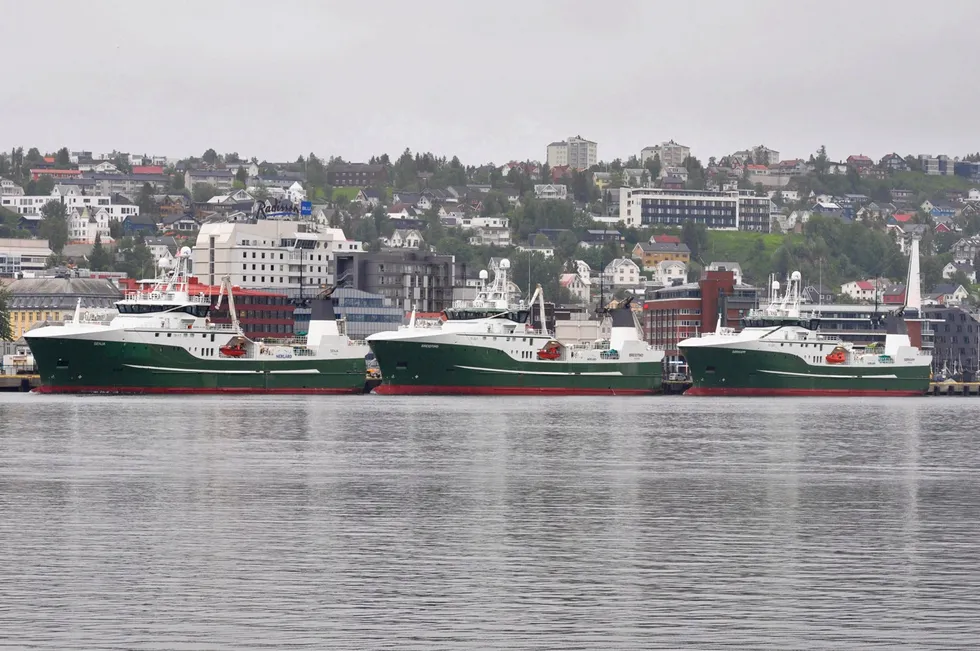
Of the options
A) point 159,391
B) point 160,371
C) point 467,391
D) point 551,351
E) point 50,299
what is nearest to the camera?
point 160,371

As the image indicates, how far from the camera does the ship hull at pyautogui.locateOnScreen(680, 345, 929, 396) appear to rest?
135250mm

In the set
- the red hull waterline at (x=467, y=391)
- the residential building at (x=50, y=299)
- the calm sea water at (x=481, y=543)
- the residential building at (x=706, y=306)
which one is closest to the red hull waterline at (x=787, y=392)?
the red hull waterline at (x=467, y=391)

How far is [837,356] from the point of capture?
13950 centimetres

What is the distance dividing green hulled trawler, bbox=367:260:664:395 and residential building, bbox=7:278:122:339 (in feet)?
213

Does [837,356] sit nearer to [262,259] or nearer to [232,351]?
[232,351]

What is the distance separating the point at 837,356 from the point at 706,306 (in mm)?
51202

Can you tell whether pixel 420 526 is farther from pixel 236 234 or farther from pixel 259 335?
pixel 236 234

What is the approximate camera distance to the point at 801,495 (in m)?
48.2

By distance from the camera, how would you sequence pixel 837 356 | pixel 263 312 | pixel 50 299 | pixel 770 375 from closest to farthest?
pixel 770 375 → pixel 837 356 → pixel 263 312 → pixel 50 299

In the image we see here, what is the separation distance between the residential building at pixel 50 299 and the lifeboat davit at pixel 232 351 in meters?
66.8

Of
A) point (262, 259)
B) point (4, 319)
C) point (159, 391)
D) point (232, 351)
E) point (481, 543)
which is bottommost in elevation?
point (481, 543)

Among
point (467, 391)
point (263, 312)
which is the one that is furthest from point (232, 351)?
point (263, 312)

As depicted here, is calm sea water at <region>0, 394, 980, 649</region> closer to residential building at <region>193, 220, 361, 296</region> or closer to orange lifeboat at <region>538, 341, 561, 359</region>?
orange lifeboat at <region>538, 341, 561, 359</region>

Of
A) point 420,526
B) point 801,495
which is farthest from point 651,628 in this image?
point 801,495
